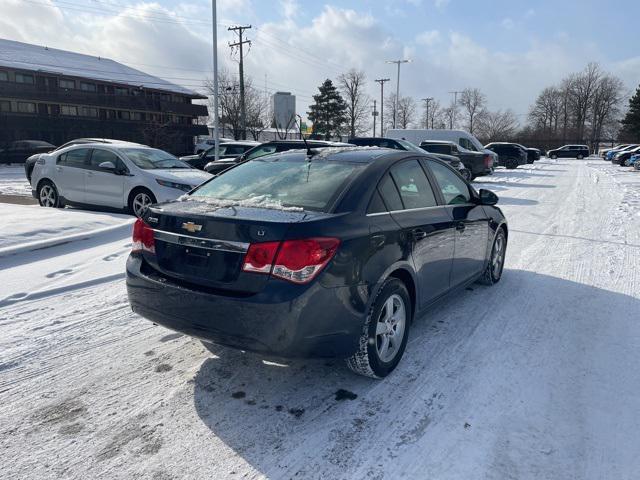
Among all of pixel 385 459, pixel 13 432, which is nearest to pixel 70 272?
pixel 13 432

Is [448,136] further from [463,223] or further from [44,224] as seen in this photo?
[463,223]

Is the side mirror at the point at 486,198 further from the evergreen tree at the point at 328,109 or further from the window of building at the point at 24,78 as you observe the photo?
the evergreen tree at the point at 328,109

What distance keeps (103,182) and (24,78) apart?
41.9 meters

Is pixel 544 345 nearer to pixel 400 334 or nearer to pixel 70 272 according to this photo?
pixel 400 334

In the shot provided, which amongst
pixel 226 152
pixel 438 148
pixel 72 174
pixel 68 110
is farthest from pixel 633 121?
pixel 72 174

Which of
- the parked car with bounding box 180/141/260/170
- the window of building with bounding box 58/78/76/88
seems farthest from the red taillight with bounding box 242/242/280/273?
the window of building with bounding box 58/78/76/88

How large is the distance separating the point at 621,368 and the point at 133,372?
3.61 meters

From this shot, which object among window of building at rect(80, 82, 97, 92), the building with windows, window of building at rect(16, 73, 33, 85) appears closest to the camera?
the building with windows

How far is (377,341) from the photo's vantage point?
3.32 metres

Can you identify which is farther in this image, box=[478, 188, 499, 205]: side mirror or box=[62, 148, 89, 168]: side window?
box=[62, 148, 89, 168]: side window

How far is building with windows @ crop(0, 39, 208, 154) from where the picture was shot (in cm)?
4091

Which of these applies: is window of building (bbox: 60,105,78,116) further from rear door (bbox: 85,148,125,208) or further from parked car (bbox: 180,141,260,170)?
rear door (bbox: 85,148,125,208)

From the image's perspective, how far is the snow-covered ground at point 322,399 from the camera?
2516mm

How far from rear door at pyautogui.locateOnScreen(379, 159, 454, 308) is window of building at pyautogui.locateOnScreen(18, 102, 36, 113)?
47.2 metres
